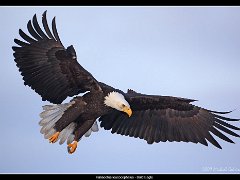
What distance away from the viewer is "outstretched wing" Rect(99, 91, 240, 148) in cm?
974

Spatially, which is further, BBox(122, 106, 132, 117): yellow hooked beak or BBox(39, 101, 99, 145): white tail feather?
BBox(39, 101, 99, 145): white tail feather

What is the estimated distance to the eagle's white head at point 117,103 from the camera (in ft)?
30.4

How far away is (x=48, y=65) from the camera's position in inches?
367

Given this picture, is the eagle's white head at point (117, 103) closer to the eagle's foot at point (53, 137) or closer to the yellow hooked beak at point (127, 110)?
the yellow hooked beak at point (127, 110)

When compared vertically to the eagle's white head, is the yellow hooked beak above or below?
below

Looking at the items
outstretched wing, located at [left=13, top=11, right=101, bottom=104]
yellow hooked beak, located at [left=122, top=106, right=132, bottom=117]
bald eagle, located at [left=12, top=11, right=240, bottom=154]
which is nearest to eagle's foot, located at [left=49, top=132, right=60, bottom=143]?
bald eagle, located at [left=12, top=11, right=240, bottom=154]

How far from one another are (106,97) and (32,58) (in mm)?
1090

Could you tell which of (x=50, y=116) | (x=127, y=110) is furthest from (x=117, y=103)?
(x=50, y=116)

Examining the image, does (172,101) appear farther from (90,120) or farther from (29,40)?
(29,40)

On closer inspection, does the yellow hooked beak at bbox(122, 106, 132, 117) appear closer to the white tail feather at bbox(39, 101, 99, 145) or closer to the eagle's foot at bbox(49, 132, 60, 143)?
the white tail feather at bbox(39, 101, 99, 145)

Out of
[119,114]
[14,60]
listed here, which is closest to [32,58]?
[14,60]

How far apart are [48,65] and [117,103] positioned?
1.03 meters

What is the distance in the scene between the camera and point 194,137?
386 inches
